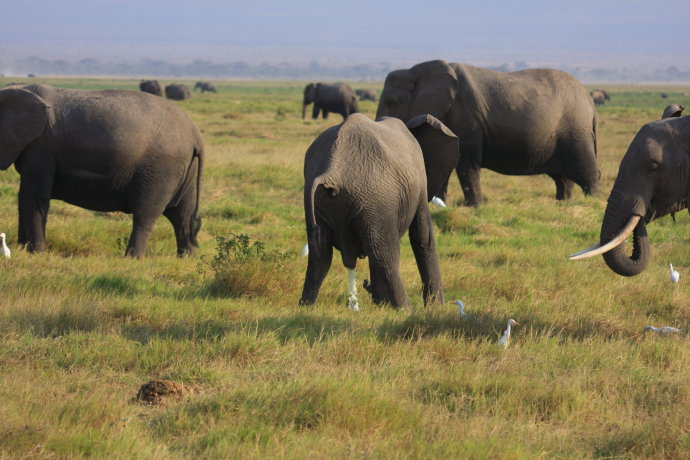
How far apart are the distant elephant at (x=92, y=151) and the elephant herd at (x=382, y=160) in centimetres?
1

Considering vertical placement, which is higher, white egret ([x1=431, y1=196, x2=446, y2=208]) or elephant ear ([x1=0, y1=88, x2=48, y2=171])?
elephant ear ([x1=0, y1=88, x2=48, y2=171])

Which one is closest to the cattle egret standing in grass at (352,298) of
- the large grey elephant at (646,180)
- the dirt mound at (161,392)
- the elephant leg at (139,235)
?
the large grey elephant at (646,180)

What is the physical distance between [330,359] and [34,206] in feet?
15.2

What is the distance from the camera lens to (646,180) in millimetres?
6254

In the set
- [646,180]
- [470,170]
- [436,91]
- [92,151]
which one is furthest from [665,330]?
[470,170]

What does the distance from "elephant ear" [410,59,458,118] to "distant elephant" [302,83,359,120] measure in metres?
31.1

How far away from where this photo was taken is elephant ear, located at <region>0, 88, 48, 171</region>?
9055 mm

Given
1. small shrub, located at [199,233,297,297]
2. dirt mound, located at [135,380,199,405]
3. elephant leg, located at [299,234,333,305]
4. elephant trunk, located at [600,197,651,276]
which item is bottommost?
small shrub, located at [199,233,297,297]

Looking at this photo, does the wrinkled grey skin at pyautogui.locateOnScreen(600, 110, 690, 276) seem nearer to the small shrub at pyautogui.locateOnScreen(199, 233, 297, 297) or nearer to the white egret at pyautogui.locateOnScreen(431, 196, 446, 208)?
the small shrub at pyautogui.locateOnScreen(199, 233, 297, 297)

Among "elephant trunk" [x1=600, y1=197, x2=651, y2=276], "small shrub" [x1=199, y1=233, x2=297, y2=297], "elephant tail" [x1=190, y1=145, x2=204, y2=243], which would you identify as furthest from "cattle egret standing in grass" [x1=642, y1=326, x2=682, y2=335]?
"elephant tail" [x1=190, y1=145, x2=204, y2=243]

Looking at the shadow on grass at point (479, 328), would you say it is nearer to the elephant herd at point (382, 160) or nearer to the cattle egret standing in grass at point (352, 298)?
the elephant herd at point (382, 160)

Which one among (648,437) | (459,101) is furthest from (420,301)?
(459,101)

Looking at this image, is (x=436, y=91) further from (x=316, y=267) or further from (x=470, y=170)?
(x=316, y=267)

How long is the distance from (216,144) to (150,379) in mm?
17418
